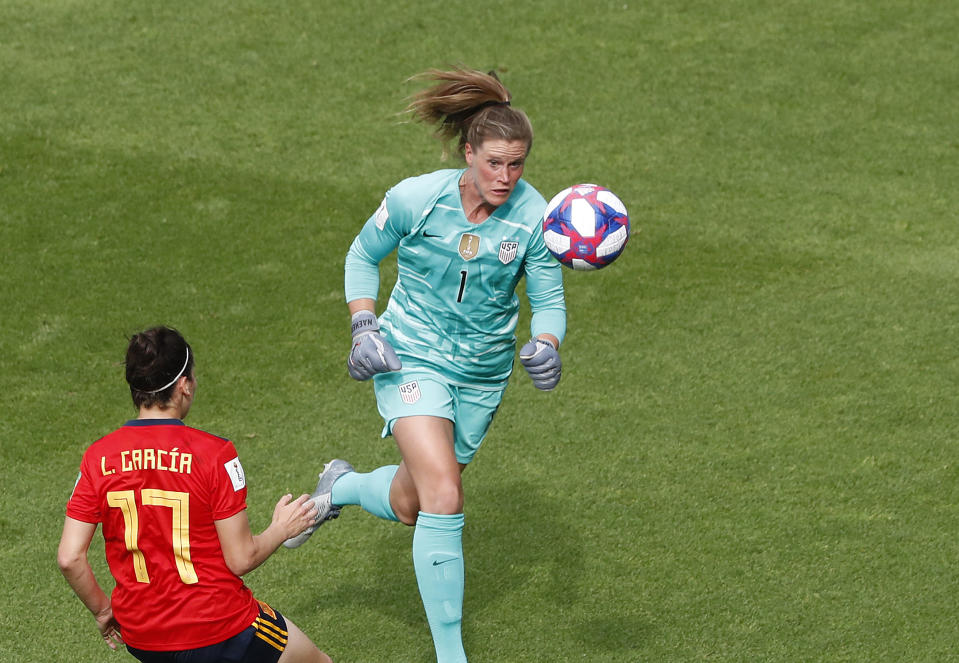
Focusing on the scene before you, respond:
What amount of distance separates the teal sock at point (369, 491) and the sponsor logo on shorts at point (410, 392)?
559mm

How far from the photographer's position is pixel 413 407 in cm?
577

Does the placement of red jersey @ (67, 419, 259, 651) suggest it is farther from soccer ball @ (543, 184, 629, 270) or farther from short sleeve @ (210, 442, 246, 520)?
soccer ball @ (543, 184, 629, 270)

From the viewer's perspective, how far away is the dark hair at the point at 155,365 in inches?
172

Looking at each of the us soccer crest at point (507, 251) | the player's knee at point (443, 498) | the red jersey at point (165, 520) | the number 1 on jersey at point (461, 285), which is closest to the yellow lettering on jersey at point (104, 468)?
the red jersey at point (165, 520)

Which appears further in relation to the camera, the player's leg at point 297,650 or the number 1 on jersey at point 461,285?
the number 1 on jersey at point 461,285

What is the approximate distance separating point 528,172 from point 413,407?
20.3ft

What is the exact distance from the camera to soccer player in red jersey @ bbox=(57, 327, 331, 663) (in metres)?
4.31

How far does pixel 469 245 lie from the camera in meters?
5.77

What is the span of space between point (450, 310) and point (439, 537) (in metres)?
1.06

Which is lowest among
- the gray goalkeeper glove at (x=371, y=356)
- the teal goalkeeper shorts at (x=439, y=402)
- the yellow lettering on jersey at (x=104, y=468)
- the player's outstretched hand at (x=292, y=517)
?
the teal goalkeeper shorts at (x=439, y=402)

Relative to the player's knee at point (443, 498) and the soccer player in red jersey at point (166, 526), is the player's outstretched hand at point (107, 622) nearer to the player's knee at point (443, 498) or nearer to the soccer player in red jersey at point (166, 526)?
the soccer player in red jersey at point (166, 526)

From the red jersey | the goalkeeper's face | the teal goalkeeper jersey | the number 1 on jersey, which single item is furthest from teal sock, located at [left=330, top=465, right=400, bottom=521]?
the red jersey

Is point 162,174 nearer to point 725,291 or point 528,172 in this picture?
point 528,172

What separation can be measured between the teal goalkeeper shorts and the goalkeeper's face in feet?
2.92
